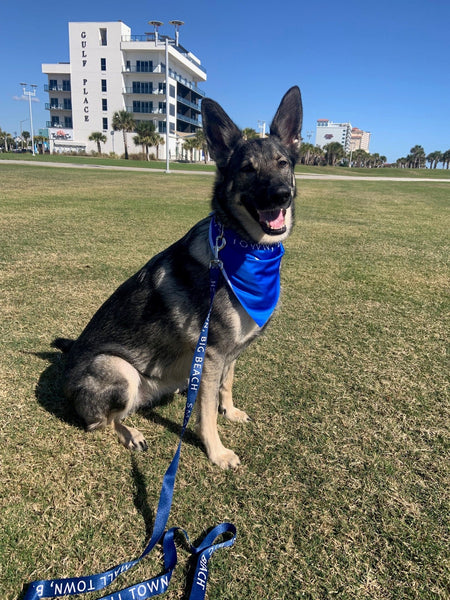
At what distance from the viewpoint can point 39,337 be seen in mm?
4320

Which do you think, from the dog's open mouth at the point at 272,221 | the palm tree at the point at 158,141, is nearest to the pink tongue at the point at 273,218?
the dog's open mouth at the point at 272,221

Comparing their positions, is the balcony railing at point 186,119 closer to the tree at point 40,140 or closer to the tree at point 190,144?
the tree at point 190,144

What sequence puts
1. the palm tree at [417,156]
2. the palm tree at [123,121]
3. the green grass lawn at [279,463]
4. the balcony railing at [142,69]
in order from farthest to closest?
the palm tree at [417,156] → the balcony railing at [142,69] → the palm tree at [123,121] → the green grass lawn at [279,463]

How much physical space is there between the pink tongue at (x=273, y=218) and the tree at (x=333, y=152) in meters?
109

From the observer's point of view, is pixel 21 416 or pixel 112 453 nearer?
pixel 112 453

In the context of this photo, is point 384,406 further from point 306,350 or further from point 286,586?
point 286,586

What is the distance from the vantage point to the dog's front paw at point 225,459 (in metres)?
2.69

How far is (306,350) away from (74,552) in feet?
9.53

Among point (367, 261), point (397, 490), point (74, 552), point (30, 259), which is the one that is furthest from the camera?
point (367, 261)

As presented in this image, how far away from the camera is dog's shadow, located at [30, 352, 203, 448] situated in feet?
10.00

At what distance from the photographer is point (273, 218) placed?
9.01 feet

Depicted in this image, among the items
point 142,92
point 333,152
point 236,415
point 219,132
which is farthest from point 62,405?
point 333,152

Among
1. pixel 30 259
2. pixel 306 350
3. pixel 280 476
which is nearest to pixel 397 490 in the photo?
pixel 280 476

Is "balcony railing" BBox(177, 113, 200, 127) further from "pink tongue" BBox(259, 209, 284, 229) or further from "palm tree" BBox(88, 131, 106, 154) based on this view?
"pink tongue" BBox(259, 209, 284, 229)
